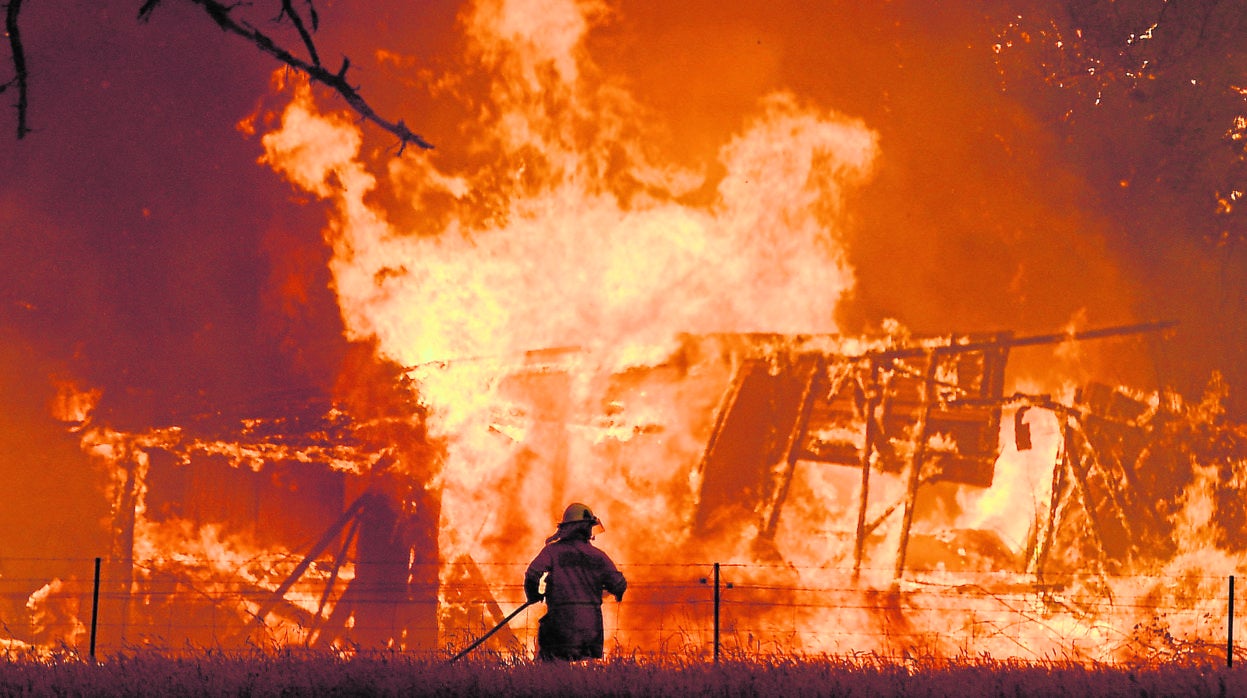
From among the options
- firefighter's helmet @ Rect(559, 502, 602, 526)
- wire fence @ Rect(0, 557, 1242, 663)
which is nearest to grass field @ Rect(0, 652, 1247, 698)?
firefighter's helmet @ Rect(559, 502, 602, 526)

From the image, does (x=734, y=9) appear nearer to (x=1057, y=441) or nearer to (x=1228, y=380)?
(x=1057, y=441)

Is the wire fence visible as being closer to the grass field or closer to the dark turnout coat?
the dark turnout coat

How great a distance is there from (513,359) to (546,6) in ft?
12.2

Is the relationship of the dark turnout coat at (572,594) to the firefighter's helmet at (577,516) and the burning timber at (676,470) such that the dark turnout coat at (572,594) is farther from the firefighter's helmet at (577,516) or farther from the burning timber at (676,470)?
the burning timber at (676,470)

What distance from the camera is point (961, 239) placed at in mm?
12086

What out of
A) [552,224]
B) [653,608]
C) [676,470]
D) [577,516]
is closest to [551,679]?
[577,516]

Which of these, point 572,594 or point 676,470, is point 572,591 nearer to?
point 572,594

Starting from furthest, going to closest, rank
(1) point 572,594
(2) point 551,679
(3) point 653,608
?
1. (3) point 653,608
2. (1) point 572,594
3. (2) point 551,679

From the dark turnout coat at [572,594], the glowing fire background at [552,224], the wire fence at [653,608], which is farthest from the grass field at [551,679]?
the glowing fire background at [552,224]

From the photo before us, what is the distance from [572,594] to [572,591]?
0.06ft

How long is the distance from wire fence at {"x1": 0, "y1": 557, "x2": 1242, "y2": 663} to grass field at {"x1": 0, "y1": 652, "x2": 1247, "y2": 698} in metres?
4.85

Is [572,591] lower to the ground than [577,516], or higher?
lower

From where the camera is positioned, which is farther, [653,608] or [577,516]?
[653,608]

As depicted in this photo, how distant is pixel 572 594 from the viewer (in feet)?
22.1
